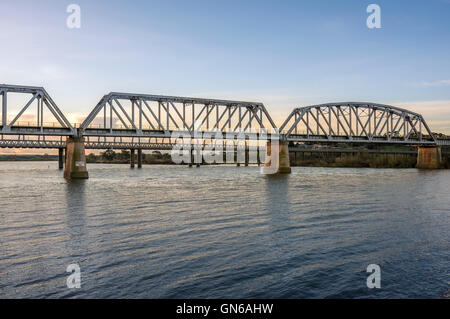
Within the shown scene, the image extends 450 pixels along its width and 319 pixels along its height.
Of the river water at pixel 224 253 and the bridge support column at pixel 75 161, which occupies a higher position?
the bridge support column at pixel 75 161

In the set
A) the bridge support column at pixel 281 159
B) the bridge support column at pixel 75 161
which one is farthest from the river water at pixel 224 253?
the bridge support column at pixel 281 159

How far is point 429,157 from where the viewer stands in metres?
151

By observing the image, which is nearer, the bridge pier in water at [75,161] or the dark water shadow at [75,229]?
the dark water shadow at [75,229]

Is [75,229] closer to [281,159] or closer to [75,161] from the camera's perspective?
[75,161]

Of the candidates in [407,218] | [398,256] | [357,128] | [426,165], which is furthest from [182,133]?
[426,165]

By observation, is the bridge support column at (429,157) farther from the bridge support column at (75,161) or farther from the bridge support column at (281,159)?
the bridge support column at (75,161)

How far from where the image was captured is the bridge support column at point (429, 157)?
148 meters

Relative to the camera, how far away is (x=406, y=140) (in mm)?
140625

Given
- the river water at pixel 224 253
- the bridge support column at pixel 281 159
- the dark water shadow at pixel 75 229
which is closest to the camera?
the river water at pixel 224 253

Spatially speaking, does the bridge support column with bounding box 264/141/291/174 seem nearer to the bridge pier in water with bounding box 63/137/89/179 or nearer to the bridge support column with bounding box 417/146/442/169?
the bridge pier in water with bounding box 63/137/89/179

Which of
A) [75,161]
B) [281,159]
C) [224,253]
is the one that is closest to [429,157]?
[281,159]

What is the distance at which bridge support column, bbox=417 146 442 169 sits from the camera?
487ft

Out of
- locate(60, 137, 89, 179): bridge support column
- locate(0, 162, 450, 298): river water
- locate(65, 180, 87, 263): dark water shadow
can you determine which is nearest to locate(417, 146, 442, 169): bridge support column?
locate(60, 137, 89, 179): bridge support column
